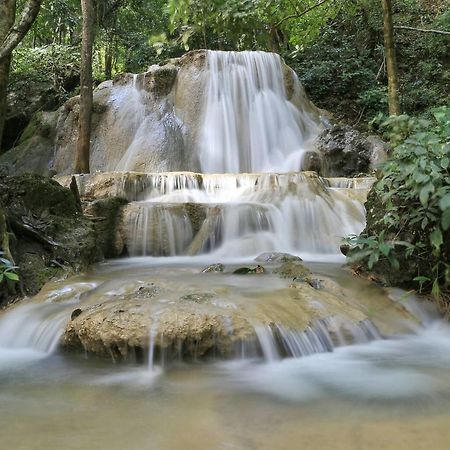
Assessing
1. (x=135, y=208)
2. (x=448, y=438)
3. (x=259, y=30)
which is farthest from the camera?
(x=135, y=208)

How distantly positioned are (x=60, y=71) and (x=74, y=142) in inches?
170

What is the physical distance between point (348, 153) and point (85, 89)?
6.29 m

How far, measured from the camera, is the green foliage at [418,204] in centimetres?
384

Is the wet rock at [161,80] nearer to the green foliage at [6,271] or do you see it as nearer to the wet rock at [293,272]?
the wet rock at [293,272]

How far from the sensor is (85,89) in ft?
34.9

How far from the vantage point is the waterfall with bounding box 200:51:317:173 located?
41.4 feet

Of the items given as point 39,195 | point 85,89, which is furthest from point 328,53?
point 39,195

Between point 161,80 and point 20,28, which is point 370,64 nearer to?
point 161,80

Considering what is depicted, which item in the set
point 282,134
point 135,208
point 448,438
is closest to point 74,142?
point 282,134

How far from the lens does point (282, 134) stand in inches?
517

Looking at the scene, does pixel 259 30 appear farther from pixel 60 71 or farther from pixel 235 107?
pixel 60 71

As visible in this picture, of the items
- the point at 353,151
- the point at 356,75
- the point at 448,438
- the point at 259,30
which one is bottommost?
the point at 448,438

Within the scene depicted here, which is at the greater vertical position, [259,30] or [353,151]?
[259,30]

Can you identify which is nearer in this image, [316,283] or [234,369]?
[234,369]
